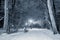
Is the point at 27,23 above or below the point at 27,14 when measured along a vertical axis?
Result: below

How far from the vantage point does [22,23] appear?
12.2m

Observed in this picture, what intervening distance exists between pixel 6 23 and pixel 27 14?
630 centimetres

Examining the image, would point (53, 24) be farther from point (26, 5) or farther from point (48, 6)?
point (26, 5)

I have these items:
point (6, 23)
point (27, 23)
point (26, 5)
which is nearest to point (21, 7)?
point (26, 5)

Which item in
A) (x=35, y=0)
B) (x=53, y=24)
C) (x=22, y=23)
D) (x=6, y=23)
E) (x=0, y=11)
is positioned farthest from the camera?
(x=22, y=23)

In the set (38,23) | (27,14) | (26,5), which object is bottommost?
(38,23)

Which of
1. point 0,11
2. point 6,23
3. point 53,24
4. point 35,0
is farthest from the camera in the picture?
point 35,0

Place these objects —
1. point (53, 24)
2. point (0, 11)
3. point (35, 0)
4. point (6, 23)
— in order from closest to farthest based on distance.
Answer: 1. point (53, 24)
2. point (6, 23)
3. point (0, 11)
4. point (35, 0)

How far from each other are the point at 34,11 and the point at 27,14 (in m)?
0.87

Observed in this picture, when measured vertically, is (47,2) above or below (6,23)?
above

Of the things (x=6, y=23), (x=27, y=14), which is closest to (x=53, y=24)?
(x=6, y=23)

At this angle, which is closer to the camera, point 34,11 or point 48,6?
point 48,6

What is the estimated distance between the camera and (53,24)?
6.00m

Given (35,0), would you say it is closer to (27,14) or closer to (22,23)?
(27,14)
